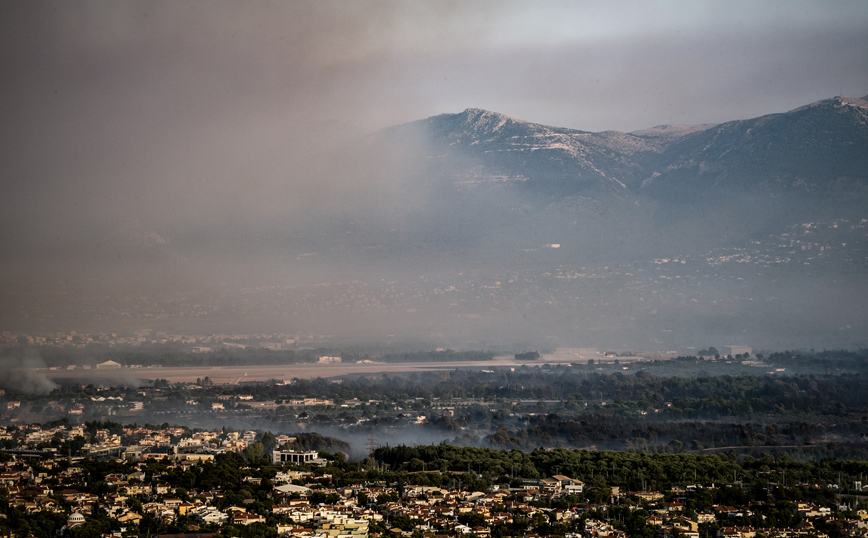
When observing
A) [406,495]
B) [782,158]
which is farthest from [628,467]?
[782,158]

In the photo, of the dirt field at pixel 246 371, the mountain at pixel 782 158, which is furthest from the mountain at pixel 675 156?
the dirt field at pixel 246 371

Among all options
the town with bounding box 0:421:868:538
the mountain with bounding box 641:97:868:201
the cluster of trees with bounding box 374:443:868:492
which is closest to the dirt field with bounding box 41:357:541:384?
the town with bounding box 0:421:868:538

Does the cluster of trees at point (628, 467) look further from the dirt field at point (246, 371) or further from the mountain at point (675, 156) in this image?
the mountain at point (675, 156)

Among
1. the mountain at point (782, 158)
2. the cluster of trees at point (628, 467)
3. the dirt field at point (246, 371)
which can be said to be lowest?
the cluster of trees at point (628, 467)

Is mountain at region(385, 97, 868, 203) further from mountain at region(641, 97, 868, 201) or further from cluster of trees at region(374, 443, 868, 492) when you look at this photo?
cluster of trees at region(374, 443, 868, 492)

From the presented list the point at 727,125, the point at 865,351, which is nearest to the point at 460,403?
the point at 865,351

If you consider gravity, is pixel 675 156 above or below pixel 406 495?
above

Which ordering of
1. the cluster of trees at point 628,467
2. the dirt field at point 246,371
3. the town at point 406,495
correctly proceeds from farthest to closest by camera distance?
the dirt field at point 246,371, the cluster of trees at point 628,467, the town at point 406,495

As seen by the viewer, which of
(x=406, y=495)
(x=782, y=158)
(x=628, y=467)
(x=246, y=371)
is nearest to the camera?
(x=406, y=495)

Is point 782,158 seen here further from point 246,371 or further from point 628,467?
point 628,467

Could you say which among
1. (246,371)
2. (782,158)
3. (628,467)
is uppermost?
(782,158)

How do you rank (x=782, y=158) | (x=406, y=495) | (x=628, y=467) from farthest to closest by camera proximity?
(x=782, y=158)
(x=628, y=467)
(x=406, y=495)

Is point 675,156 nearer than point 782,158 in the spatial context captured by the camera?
No
